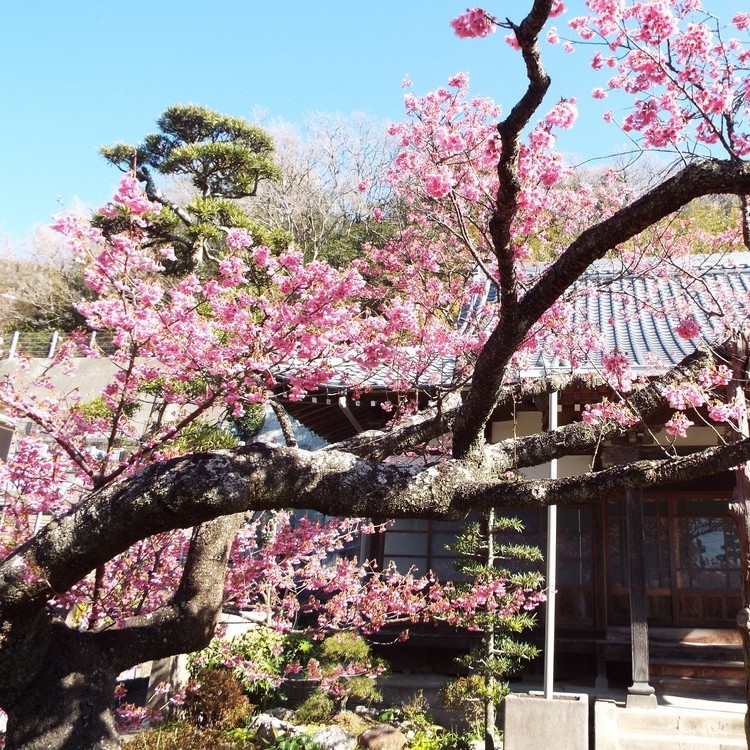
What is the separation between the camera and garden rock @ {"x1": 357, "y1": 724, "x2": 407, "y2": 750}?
6.61m

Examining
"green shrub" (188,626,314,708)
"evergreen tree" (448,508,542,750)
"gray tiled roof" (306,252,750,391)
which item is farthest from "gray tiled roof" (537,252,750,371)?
"green shrub" (188,626,314,708)

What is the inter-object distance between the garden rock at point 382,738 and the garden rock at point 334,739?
113 millimetres

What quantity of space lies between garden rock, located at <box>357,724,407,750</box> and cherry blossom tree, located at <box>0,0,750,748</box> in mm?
1316

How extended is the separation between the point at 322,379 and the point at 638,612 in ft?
15.4

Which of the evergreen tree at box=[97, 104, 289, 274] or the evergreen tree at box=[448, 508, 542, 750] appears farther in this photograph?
the evergreen tree at box=[97, 104, 289, 274]

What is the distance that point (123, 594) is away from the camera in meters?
5.52

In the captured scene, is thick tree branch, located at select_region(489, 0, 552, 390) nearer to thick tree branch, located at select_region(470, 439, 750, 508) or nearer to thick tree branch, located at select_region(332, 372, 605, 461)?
thick tree branch, located at select_region(470, 439, 750, 508)

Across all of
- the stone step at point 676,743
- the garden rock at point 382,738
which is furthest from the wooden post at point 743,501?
the garden rock at point 382,738

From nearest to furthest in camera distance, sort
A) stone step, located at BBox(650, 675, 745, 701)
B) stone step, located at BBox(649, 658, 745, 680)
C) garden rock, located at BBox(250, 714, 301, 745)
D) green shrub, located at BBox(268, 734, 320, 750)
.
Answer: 1. green shrub, located at BBox(268, 734, 320, 750)
2. garden rock, located at BBox(250, 714, 301, 745)
3. stone step, located at BBox(650, 675, 745, 701)
4. stone step, located at BBox(649, 658, 745, 680)

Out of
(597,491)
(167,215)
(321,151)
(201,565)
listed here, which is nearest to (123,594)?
(201,565)

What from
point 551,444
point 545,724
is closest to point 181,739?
point 545,724

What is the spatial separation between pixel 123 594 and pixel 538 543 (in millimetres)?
5449

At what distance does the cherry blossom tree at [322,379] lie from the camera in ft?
9.43

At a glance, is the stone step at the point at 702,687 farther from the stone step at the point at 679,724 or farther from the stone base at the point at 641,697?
the stone step at the point at 679,724
